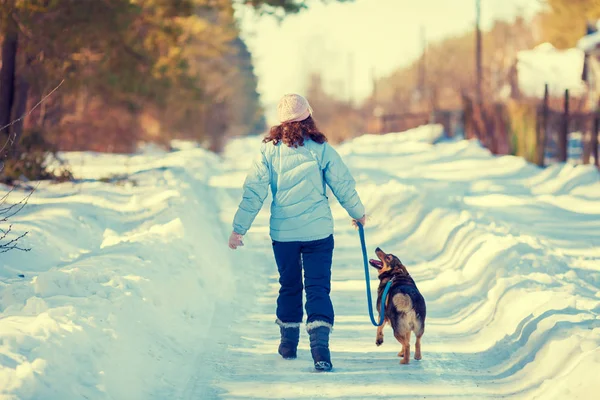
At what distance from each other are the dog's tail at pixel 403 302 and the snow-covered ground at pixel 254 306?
45 cm

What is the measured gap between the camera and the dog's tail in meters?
6.61

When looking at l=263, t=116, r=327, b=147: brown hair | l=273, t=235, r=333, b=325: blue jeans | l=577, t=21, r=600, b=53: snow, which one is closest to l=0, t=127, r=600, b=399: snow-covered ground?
l=273, t=235, r=333, b=325: blue jeans

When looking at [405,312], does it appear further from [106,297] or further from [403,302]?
[106,297]

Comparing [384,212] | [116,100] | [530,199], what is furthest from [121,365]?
[116,100]

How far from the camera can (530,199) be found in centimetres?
1769

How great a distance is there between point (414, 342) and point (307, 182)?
6.16 ft

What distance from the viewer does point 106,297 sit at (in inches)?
279

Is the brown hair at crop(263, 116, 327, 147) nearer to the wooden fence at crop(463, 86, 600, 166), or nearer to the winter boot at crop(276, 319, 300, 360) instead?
the winter boot at crop(276, 319, 300, 360)

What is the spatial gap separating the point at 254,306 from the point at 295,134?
2.95 m

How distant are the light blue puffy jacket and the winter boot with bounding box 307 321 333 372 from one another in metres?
0.69

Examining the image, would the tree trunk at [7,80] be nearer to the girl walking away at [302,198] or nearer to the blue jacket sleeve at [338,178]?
the girl walking away at [302,198]

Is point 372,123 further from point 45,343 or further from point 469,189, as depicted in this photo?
point 45,343

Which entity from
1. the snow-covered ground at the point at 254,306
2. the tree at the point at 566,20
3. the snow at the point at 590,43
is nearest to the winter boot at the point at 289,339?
the snow-covered ground at the point at 254,306

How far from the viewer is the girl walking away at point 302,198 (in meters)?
6.57
